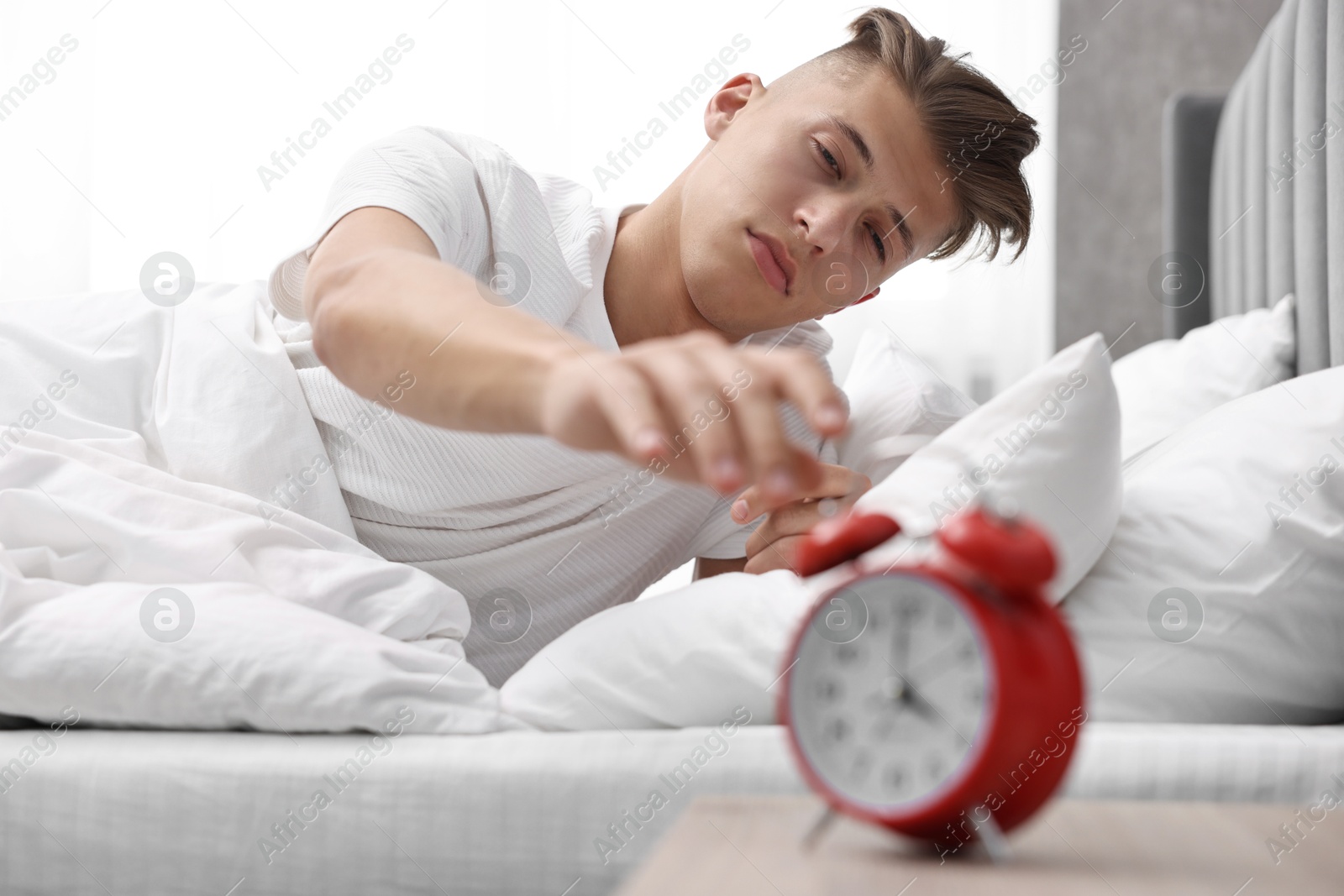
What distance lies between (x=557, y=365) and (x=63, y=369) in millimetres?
862

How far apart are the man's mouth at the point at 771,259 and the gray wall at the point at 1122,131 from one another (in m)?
1.54

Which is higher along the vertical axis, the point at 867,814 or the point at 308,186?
the point at 308,186

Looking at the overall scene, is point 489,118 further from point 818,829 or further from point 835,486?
point 818,829

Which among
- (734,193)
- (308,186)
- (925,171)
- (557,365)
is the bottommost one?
(925,171)

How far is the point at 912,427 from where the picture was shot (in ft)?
3.96

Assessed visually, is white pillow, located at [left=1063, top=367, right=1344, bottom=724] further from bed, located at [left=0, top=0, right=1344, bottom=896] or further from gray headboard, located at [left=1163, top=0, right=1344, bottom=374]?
gray headboard, located at [left=1163, top=0, right=1344, bottom=374]

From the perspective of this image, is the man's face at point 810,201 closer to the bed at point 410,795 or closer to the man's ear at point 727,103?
the man's ear at point 727,103

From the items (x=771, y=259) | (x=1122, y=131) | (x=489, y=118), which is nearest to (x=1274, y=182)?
(x=771, y=259)

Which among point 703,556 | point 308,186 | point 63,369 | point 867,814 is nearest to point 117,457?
point 63,369

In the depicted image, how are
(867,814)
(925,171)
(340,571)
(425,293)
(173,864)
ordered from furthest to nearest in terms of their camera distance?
(925,171) → (340,571) → (173,864) → (425,293) → (867,814)

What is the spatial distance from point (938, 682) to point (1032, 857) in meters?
0.09

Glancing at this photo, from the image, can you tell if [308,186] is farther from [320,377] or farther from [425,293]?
[425,293]

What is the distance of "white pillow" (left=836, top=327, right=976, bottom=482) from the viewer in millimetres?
1180

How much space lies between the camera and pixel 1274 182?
1568 millimetres
